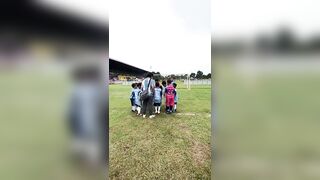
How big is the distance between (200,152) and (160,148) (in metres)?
0.52

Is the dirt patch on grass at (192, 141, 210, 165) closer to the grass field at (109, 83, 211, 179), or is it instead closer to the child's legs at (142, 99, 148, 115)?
the grass field at (109, 83, 211, 179)

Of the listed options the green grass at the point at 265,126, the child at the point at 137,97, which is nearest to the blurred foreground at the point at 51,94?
the green grass at the point at 265,126

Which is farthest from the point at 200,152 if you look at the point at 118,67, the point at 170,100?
the point at 170,100

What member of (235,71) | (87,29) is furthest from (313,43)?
(87,29)

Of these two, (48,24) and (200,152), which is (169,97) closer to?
(200,152)

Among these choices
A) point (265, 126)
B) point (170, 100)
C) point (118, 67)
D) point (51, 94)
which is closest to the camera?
point (51, 94)

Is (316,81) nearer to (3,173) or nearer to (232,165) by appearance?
(232,165)

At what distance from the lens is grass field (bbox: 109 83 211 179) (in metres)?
2.36

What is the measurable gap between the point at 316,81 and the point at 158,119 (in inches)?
180

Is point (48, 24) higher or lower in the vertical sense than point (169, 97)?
Answer: higher

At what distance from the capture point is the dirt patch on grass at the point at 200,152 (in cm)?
266

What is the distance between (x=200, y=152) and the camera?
9.83ft

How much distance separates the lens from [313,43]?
0.68 m

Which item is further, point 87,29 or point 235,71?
point 235,71
